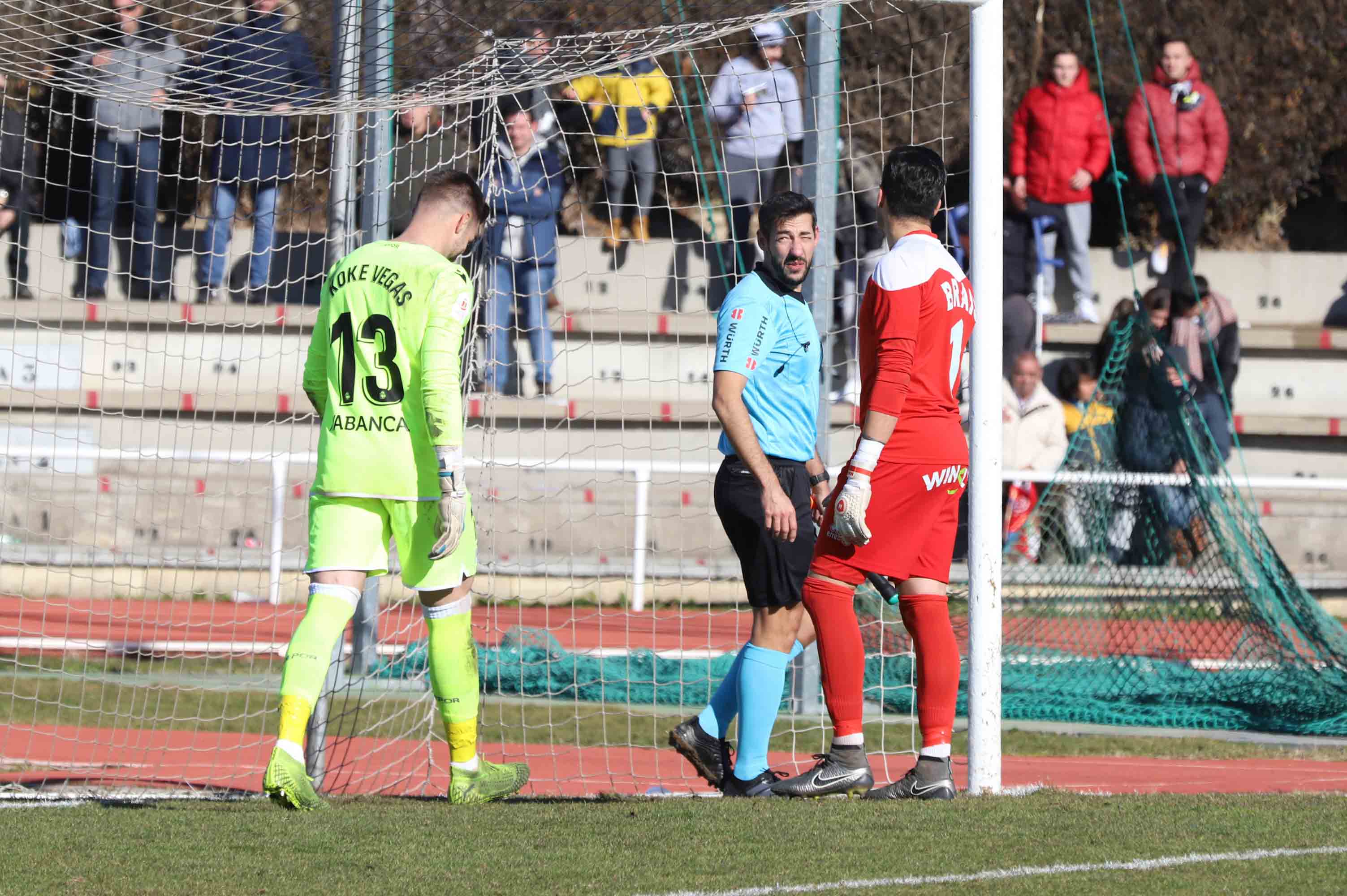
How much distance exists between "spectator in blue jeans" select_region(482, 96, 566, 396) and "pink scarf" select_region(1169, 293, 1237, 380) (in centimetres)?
504

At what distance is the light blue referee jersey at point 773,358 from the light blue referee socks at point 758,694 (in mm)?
651

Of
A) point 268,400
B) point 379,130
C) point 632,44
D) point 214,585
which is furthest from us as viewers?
point 268,400

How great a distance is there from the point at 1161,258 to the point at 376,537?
1077 centimetres

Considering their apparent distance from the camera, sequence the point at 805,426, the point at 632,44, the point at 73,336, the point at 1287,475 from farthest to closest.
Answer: the point at 1287,475
the point at 73,336
the point at 632,44
the point at 805,426

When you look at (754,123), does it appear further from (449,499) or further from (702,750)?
(449,499)

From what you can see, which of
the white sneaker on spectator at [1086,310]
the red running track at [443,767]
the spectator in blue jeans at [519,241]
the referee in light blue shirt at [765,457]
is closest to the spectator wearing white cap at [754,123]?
the spectator in blue jeans at [519,241]

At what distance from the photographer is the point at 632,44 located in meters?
6.36

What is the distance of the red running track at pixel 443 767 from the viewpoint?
646 centimetres

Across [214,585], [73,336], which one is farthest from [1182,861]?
[73,336]

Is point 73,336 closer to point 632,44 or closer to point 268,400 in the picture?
point 268,400

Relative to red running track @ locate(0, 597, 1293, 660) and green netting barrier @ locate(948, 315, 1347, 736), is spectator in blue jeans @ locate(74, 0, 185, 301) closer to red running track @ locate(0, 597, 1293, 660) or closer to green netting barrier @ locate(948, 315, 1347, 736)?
red running track @ locate(0, 597, 1293, 660)

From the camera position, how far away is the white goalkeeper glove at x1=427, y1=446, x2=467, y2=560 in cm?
503

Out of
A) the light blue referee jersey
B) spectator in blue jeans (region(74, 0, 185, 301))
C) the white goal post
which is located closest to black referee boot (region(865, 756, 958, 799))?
the white goal post

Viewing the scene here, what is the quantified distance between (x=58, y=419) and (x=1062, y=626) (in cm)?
732
